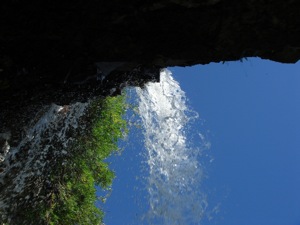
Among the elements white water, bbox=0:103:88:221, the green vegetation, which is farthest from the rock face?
the green vegetation

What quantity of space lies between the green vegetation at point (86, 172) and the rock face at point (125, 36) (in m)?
6.77

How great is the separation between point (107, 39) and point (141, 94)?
623 cm

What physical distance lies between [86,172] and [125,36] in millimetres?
10581

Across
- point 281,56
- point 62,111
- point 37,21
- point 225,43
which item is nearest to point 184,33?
point 225,43

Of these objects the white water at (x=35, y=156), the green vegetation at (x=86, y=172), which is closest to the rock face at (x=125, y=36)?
the white water at (x=35, y=156)

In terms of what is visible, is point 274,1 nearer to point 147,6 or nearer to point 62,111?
point 147,6

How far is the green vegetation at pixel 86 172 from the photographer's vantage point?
47.9 feet

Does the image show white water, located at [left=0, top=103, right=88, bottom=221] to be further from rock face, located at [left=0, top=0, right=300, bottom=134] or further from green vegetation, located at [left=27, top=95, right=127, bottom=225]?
rock face, located at [left=0, top=0, right=300, bottom=134]

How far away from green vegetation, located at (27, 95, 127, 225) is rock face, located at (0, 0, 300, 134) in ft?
22.2

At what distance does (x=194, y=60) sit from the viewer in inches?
321

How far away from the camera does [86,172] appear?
1656 cm

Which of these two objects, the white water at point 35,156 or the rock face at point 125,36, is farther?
the white water at point 35,156

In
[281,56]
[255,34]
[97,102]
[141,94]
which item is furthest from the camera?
[97,102]

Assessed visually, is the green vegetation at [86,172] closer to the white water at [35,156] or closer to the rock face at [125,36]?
the white water at [35,156]
